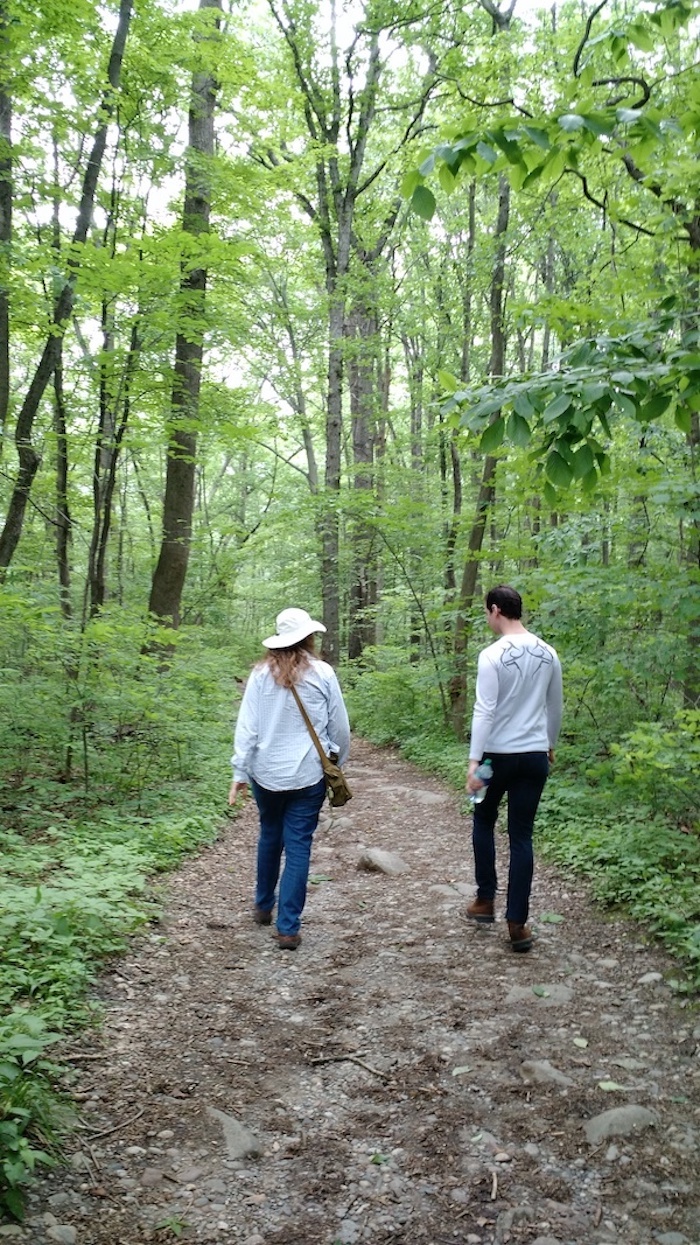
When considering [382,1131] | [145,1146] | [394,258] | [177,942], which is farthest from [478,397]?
[394,258]

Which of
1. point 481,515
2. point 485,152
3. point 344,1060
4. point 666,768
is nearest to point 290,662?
point 344,1060

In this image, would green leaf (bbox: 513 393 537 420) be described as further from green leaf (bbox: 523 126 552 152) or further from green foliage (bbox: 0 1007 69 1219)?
green foliage (bbox: 0 1007 69 1219)

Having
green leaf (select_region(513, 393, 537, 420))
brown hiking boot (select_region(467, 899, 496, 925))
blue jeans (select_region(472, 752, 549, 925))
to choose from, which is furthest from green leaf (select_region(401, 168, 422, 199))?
brown hiking boot (select_region(467, 899, 496, 925))

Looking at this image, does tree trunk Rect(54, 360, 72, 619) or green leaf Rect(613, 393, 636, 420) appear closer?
green leaf Rect(613, 393, 636, 420)

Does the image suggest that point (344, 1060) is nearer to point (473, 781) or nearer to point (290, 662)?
point (473, 781)

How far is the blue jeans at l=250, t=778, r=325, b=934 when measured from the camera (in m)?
4.73

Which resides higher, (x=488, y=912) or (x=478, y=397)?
(x=478, y=397)

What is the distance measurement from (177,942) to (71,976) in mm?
1000

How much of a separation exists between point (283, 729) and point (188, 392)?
693 cm

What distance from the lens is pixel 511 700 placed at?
4590 millimetres

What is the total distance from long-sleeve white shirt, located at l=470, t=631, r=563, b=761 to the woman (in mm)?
858

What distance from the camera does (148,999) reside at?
3920 mm

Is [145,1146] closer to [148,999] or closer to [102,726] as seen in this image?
[148,999]

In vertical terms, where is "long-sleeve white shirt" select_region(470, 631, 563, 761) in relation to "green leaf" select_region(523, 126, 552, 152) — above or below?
below
